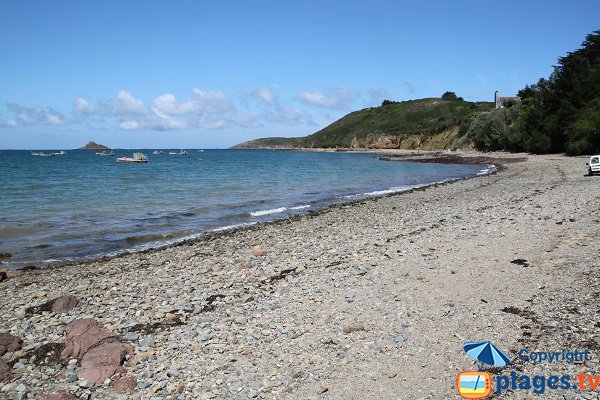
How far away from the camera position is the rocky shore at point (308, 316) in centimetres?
576

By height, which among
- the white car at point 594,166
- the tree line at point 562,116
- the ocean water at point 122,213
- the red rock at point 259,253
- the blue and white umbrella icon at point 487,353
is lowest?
the ocean water at point 122,213

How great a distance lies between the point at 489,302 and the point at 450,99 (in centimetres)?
20057

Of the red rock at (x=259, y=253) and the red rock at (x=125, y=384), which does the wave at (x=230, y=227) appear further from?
the red rock at (x=125, y=384)

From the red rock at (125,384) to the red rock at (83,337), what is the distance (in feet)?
3.84

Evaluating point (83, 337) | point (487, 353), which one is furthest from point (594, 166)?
point (83, 337)

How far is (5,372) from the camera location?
20.5 ft

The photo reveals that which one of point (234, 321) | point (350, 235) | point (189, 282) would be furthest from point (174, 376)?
point (350, 235)

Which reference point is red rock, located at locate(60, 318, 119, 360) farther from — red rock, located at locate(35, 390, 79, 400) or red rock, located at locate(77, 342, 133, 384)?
red rock, located at locate(35, 390, 79, 400)

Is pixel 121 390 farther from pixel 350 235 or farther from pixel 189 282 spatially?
pixel 350 235

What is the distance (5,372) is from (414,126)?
502ft

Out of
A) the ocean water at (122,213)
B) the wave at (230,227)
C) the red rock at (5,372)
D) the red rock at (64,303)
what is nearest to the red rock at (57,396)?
the red rock at (5,372)

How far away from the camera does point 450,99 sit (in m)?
193

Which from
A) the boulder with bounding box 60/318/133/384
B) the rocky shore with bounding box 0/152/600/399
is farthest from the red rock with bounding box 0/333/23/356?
the boulder with bounding box 60/318/133/384

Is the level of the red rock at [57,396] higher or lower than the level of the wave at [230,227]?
higher
